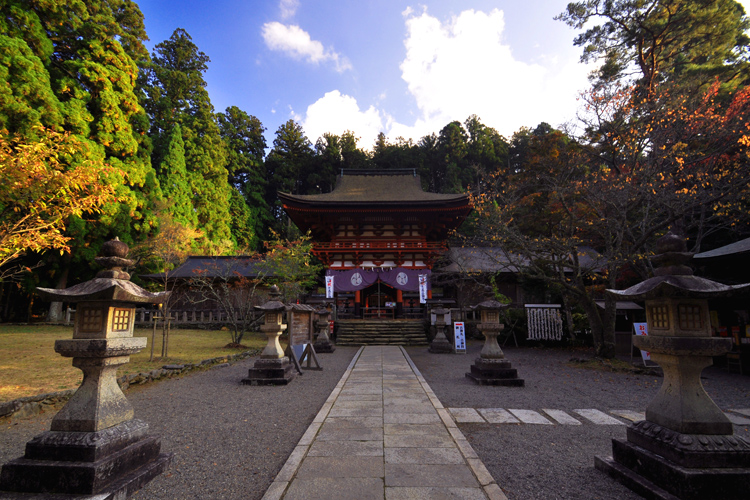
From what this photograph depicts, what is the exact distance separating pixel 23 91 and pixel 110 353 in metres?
13.3

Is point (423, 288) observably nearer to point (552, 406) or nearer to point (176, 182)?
point (552, 406)

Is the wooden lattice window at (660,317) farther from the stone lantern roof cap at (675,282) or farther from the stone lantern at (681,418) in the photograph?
the stone lantern roof cap at (675,282)

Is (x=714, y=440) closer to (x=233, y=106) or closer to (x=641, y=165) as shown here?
(x=641, y=165)

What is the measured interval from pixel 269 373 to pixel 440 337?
6.86m

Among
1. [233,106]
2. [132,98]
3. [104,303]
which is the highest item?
[233,106]

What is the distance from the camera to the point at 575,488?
2760 mm

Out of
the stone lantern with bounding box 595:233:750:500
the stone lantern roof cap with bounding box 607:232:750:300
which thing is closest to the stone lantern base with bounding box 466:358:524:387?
the stone lantern with bounding box 595:233:750:500

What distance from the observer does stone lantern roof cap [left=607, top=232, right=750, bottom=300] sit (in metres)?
2.71

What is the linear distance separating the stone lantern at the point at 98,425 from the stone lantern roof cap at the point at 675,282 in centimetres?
457

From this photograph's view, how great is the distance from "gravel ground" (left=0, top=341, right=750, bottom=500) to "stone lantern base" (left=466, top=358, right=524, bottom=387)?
23cm

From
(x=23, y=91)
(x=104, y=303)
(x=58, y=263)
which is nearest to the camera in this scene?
(x=104, y=303)

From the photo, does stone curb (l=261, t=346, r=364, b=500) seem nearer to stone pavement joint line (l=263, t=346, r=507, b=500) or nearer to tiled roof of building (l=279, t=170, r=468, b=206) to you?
stone pavement joint line (l=263, t=346, r=507, b=500)

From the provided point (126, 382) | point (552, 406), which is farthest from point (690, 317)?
point (126, 382)

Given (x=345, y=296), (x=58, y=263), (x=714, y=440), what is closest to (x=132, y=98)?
(x=58, y=263)
